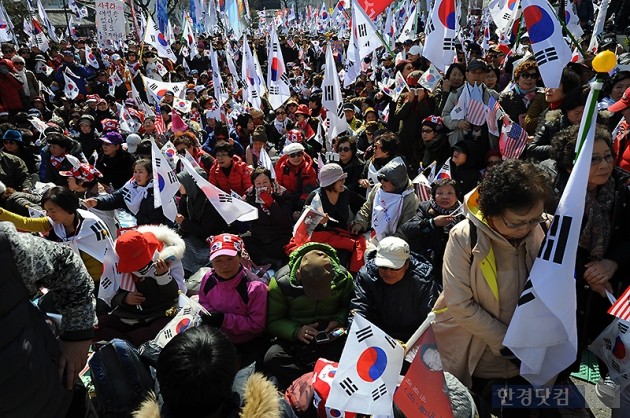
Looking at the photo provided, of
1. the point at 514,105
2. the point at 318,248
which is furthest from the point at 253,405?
the point at 514,105

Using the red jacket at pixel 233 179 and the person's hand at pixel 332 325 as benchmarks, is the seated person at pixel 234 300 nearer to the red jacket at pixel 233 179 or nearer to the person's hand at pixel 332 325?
the person's hand at pixel 332 325

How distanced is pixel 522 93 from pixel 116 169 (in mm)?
5544

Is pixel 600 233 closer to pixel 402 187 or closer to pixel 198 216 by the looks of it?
pixel 402 187

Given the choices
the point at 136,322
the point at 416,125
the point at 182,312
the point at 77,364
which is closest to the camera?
the point at 77,364

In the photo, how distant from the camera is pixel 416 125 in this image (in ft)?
21.6

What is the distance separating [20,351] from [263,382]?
89cm

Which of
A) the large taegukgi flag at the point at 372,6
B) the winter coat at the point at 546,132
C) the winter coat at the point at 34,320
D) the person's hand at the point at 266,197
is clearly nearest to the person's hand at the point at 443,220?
the winter coat at the point at 546,132

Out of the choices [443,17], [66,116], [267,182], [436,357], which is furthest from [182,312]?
[66,116]

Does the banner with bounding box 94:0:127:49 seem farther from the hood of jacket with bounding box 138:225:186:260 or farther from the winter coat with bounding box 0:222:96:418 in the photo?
the winter coat with bounding box 0:222:96:418

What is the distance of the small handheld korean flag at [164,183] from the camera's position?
5.09 metres

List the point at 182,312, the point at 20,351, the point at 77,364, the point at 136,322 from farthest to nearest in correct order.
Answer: the point at 136,322 → the point at 182,312 → the point at 77,364 → the point at 20,351

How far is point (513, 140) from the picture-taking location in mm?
4816

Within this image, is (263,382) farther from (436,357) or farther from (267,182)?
(267,182)

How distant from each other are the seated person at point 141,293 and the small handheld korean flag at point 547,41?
3.59 m
